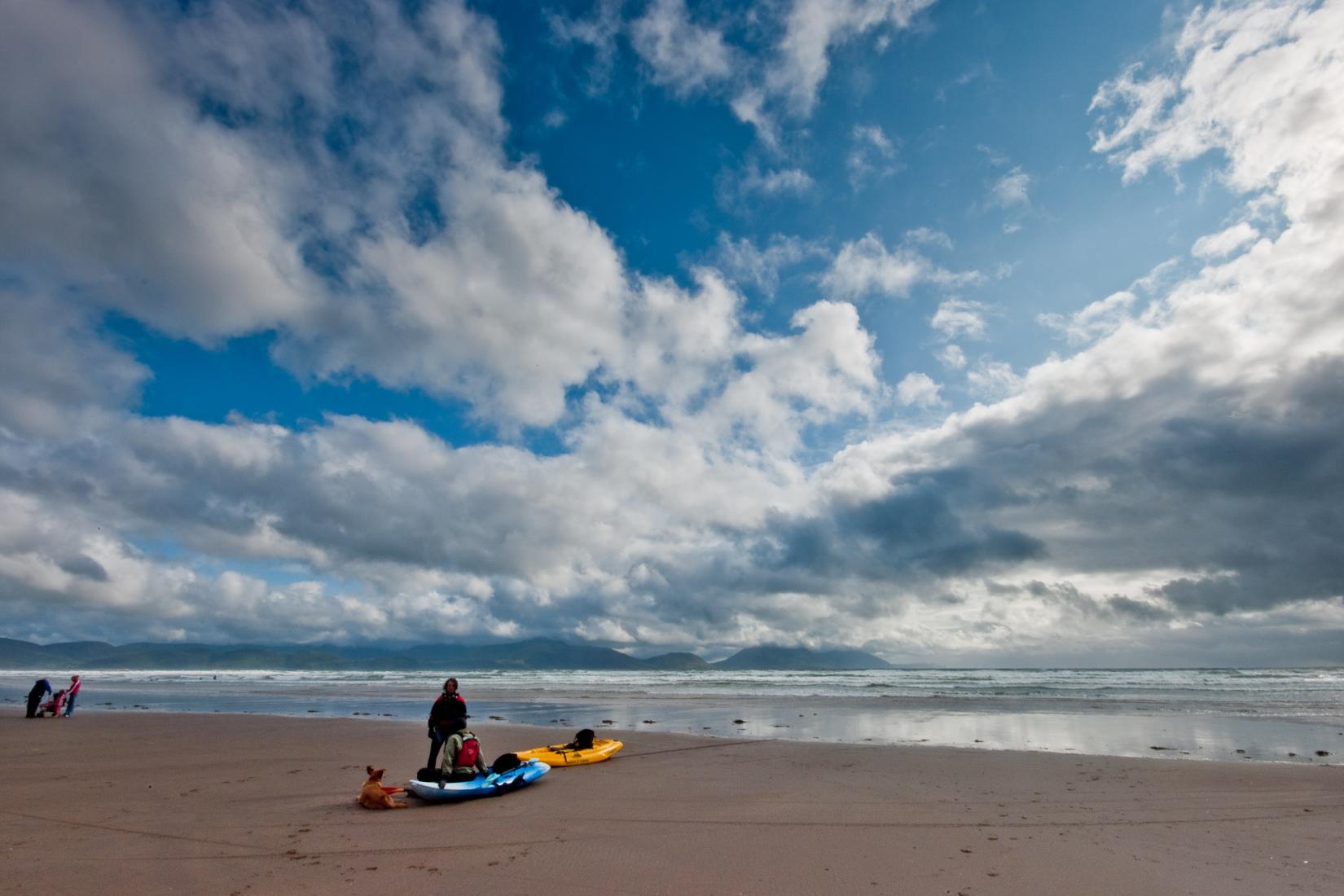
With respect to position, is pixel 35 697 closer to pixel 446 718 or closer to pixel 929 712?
pixel 446 718

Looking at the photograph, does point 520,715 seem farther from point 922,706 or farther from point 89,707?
point 89,707

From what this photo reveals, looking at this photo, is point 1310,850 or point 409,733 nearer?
point 1310,850

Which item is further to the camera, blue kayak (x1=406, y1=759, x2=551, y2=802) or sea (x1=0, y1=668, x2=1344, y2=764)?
sea (x1=0, y1=668, x2=1344, y2=764)

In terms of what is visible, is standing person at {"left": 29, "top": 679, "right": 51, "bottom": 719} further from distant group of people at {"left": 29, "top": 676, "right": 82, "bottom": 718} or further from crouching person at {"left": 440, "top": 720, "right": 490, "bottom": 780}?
crouching person at {"left": 440, "top": 720, "right": 490, "bottom": 780}

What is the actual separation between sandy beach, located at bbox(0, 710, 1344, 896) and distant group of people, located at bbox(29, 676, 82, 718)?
1513 centimetres

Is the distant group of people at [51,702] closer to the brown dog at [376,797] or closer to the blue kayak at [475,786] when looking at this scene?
the brown dog at [376,797]

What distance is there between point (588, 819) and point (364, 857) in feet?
10.9

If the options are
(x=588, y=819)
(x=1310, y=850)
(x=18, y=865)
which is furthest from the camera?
(x=588, y=819)

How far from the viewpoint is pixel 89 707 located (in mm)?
34688

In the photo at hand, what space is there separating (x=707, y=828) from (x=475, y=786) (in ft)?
15.0

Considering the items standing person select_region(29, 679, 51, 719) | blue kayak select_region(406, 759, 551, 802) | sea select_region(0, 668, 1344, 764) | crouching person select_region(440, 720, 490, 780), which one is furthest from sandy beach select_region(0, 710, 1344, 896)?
standing person select_region(29, 679, 51, 719)

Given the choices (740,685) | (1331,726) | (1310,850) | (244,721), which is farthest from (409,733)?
(740,685)

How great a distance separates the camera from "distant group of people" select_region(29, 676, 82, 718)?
27.8m

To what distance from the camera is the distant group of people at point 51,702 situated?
1095 inches
